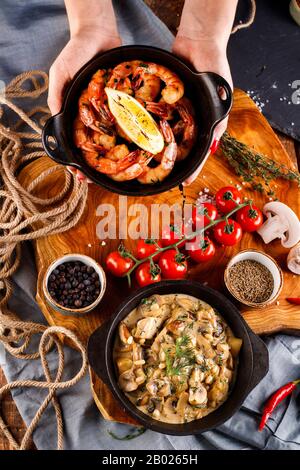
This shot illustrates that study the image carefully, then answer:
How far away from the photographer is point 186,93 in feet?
8.92

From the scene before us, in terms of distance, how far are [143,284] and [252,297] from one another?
1.90ft

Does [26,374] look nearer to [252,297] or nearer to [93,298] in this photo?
[93,298]

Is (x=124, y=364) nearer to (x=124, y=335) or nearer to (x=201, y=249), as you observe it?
(x=124, y=335)

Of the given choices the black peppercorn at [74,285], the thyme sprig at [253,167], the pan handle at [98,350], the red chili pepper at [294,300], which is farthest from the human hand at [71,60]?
the red chili pepper at [294,300]

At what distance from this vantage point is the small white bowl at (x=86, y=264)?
283 cm

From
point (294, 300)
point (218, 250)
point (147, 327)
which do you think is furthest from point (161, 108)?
point (294, 300)

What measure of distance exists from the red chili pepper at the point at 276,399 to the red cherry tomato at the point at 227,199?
1.00 m

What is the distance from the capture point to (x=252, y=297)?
302 cm

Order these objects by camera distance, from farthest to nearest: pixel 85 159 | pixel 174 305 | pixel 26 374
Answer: pixel 26 374 < pixel 174 305 < pixel 85 159

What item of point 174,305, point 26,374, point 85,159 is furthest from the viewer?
point 26,374

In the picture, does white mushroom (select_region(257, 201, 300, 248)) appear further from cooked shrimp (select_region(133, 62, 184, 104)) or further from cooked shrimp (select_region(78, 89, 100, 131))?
cooked shrimp (select_region(78, 89, 100, 131))
